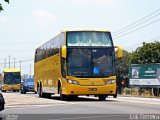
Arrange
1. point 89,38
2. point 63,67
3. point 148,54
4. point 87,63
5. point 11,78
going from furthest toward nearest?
point 148,54 → point 11,78 → point 89,38 → point 63,67 → point 87,63

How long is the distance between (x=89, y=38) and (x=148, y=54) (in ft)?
141

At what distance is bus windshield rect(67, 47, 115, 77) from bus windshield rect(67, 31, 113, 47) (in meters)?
0.38

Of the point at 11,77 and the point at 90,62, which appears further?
the point at 11,77

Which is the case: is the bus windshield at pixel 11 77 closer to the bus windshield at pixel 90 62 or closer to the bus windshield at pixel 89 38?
the bus windshield at pixel 89 38

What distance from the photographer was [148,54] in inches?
2766

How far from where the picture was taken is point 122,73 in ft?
264

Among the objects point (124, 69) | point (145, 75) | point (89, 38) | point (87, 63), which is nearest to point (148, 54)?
point (124, 69)

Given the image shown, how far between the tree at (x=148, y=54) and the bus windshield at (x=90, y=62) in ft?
140

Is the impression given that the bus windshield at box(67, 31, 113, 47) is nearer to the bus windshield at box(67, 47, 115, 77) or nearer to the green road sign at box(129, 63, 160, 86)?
the bus windshield at box(67, 47, 115, 77)

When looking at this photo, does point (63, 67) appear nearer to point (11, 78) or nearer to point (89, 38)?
point (89, 38)

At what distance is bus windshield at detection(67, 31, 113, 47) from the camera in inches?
1099

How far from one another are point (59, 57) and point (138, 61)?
42.6 meters

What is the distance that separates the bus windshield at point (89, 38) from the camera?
27.9 m

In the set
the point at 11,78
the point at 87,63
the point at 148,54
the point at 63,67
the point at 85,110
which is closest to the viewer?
the point at 85,110
